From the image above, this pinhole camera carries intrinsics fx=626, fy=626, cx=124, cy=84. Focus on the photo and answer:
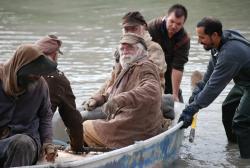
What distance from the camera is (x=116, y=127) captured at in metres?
6.21

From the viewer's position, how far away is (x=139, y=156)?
5.91 meters

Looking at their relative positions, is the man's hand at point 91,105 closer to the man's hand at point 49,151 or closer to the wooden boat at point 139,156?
the wooden boat at point 139,156

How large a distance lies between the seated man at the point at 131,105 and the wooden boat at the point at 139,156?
8.4 inches

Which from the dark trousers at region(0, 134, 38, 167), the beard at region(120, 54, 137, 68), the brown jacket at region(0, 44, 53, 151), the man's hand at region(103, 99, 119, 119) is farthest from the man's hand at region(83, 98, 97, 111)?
the dark trousers at region(0, 134, 38, 167)

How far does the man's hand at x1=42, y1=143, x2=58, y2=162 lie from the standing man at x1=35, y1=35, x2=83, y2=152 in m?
0.44

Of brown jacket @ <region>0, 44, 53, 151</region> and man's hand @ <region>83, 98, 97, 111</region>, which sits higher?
brown jacket @ <region>0, 44, 53, 151</region>

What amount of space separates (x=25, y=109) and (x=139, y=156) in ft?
4.56

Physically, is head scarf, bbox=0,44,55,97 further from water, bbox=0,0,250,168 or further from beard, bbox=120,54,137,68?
water, bbox=0,0,250,168

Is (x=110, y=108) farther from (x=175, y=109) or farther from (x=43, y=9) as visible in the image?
(x=43, y=9)

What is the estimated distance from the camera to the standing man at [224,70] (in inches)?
262

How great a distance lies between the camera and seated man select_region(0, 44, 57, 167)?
15.6 ft

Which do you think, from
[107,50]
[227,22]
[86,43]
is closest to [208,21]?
[107,50]

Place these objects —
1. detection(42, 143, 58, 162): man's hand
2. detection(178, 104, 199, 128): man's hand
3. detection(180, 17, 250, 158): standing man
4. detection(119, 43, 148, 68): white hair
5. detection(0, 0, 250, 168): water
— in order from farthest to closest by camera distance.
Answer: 1. detection(0, 0, 250, 168): water
2. detection(178, 104, 199, 128): man's hand
3. detection(180, 17, 250, 158): standing man
4. detection(119, 43, 148, 68): white hair
5. detection(42, 143, 58, 162): man's hand

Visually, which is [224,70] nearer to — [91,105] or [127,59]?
[127,59]
